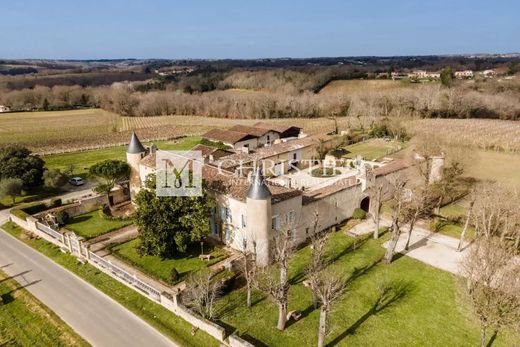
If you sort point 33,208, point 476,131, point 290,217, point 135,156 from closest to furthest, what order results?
point 290,217, point 33,208, point 135,156, point 476,131

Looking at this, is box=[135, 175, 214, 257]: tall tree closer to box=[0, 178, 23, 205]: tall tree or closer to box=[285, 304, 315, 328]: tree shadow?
box=[285, 304, 315, 328]: tree shadow

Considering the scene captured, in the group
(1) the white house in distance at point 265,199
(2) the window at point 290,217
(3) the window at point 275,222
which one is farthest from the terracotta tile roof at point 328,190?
(3) the window at point 275,222

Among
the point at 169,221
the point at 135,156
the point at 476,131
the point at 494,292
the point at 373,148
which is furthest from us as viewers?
the point at 476,131

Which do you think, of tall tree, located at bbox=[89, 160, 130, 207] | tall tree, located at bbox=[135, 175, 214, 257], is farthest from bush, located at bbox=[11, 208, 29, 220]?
tall tree, located at bbox=[135, 175, 214, 257]

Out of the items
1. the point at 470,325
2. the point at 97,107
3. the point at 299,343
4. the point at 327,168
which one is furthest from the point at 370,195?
the point at 97,107

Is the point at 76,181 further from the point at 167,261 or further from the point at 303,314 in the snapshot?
the point at 303,314

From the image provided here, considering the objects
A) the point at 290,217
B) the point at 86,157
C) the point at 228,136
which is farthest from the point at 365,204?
the point at 86,157

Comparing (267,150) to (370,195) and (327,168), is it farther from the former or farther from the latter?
(370,195)
